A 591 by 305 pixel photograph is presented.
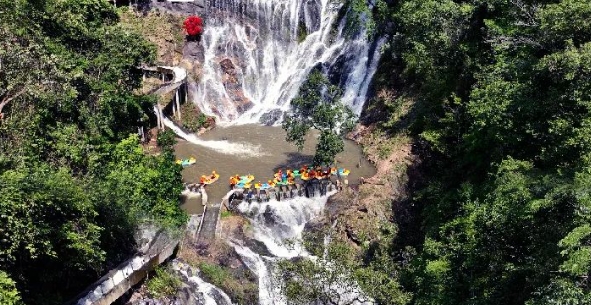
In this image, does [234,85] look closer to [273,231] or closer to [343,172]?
[343,172]

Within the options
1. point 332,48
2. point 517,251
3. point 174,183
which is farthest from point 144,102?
point 517,251

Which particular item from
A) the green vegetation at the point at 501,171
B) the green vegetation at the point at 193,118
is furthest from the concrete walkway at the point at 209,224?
the green vegetation at the point at 193,118

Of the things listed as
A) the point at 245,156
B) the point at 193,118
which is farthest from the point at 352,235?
the point at 193,118

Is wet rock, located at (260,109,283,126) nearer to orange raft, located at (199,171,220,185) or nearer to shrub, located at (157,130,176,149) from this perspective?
shrub, located at (157,130,176,149)

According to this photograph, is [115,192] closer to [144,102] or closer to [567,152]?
[144,102]

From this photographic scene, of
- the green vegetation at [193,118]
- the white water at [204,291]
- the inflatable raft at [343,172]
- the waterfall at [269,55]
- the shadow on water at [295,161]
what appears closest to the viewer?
the white water at [204,291]

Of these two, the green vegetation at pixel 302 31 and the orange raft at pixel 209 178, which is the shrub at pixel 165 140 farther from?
the green vegetation at pixel 302 31
